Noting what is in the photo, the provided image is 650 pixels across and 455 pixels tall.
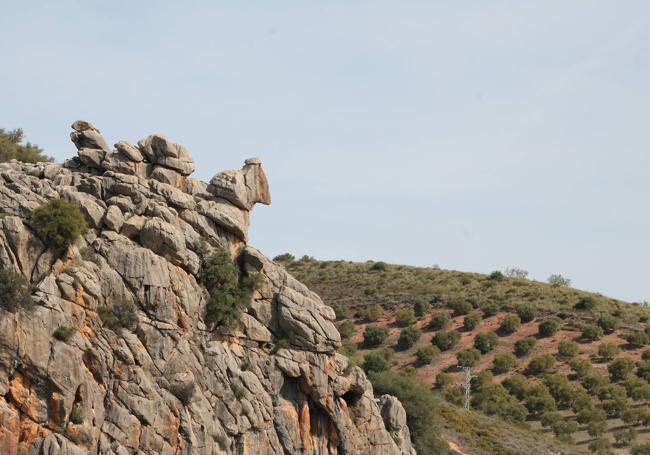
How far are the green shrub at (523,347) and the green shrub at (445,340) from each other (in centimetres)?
659

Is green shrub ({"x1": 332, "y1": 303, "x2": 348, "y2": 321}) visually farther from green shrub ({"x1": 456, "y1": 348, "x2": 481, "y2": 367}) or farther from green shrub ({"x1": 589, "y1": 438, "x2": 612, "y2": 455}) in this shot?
green shrub ({"x1": 589, "y1": 438, "x2": 612, "y2": 455})

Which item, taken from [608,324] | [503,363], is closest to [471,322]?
[503,363]

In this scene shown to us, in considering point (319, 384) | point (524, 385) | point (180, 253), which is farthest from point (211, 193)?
point (524, 385)

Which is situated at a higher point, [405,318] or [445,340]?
[405,318]

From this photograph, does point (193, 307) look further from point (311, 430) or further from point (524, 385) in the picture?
point (524, 385)

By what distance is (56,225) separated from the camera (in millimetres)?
45188

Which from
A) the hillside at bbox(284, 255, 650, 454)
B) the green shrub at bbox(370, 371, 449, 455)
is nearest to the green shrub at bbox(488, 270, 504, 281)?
the hillside at bbox(284, 255, 650, 454)

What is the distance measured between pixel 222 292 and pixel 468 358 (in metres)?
65.1

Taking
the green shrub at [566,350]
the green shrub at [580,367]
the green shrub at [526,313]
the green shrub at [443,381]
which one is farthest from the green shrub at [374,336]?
the green shrub at [580,367]

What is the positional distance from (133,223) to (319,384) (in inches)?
472

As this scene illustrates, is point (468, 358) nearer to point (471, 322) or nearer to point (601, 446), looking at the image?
point (471, 322)

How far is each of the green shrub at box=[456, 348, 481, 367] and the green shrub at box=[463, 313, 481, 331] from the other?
763 centimetres

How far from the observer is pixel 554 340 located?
11681 cm

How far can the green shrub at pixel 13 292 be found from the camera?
4169cm
